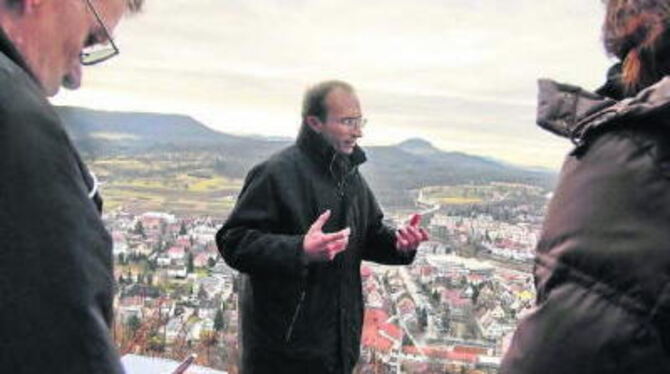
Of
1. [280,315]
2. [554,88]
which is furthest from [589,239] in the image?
[280,315]

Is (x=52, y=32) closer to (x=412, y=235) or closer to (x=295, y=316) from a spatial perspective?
(x=295, y=316)

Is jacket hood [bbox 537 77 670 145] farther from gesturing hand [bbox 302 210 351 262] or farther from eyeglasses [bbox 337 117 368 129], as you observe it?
eyeglasses [bbox 337 117 368 129]

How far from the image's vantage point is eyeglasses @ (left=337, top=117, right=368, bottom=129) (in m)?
3.57

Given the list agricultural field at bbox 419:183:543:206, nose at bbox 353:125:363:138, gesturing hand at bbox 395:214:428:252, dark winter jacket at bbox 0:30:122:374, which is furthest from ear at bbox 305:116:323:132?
dark winter jacket at bbox 0:30:122:374

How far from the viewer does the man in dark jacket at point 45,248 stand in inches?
38.4

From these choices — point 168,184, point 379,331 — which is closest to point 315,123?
point 379,331

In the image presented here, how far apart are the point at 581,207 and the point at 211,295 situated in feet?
12.7

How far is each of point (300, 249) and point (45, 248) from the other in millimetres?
2169

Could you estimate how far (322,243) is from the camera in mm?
3045

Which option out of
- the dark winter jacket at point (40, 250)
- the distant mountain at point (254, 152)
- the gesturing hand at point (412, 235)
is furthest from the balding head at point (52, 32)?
the distant mountain at point (254, 152)

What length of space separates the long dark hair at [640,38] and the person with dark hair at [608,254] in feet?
0.39

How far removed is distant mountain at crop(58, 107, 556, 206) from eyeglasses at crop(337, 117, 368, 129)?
681 millimetres

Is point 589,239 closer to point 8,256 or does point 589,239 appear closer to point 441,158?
point 8,256

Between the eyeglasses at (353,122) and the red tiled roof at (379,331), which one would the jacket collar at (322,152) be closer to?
the eyeglasses at (353,122)
